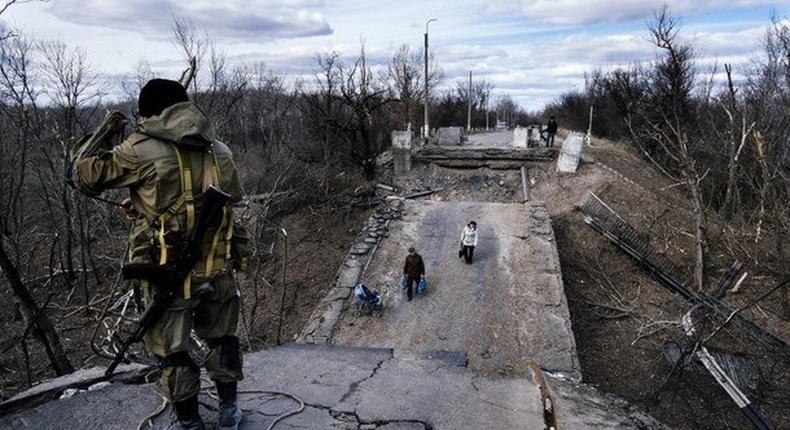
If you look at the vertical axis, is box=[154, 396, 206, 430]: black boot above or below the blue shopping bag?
above

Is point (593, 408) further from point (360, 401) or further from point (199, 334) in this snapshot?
point (199, 334)

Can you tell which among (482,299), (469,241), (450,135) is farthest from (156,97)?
(450,135)

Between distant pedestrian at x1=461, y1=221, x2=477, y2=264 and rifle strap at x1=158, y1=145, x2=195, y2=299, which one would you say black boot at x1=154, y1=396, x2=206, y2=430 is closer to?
rifle strap at x1=158, y1=145, x2=195, y2=299

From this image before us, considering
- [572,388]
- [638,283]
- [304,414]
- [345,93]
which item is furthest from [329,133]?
[304,414]

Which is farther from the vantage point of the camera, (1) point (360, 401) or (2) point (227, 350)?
(1) point (360, 401)

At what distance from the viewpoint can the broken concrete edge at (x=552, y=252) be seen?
8414 mm

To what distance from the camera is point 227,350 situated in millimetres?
3357

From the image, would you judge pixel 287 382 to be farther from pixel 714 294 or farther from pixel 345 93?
pixel 345 93

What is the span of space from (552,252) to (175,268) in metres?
11.1

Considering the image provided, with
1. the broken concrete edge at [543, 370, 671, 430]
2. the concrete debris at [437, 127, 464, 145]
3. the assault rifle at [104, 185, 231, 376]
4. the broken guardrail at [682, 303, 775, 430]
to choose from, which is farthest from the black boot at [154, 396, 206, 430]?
the concrete debris at [437, 127, 464, 145]

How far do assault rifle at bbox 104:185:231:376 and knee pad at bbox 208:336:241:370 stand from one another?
423 mm

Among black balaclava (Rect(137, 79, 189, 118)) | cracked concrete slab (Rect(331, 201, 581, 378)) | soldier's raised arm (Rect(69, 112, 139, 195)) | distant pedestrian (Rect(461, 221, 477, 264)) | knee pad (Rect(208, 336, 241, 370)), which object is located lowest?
cracked concrete slab (Rect(331, 201, 581, 378))

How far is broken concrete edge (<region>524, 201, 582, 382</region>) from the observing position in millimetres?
8414

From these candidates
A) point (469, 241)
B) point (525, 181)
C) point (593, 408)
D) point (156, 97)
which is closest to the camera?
point (156, 97)
